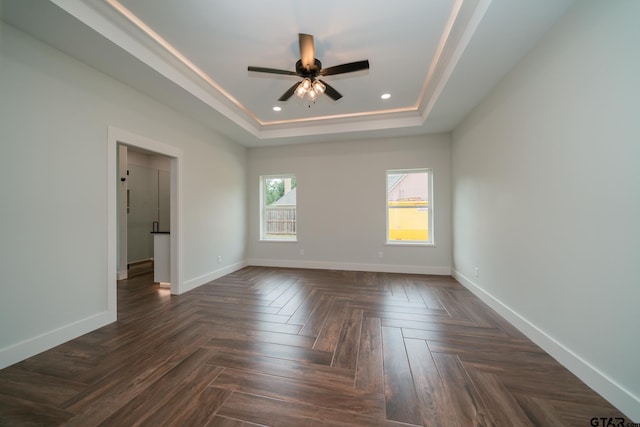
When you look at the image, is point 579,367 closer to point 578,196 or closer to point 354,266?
point 578,196

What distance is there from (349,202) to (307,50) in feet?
10.2

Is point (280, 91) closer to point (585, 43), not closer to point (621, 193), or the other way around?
point (585, 43)

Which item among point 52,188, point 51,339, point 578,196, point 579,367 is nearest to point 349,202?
point 578,196

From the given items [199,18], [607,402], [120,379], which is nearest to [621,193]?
[607,402]

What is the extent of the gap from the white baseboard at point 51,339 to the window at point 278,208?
316cm

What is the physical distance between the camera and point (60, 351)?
198 cm

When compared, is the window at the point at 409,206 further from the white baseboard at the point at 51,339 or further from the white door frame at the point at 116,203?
the white baseboard at the point at 51,339

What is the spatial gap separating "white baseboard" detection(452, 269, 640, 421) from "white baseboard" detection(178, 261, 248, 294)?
426 cm

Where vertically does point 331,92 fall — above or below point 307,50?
below

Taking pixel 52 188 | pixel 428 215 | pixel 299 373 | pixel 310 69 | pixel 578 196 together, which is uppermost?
pixel 310 69

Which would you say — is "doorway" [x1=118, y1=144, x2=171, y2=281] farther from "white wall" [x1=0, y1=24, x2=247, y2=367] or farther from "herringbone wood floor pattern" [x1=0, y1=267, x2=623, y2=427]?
"herringbone wood floor pattern" [x1=0, y1=267, x2=623, y2=427]

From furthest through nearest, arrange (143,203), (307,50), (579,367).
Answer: (143,203) < (307,50) < (579,367)

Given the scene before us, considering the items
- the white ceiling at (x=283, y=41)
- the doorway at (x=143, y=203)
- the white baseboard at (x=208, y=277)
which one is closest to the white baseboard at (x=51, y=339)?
the white baseboard at (x=208, y=277)

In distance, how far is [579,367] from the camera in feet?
5.41
